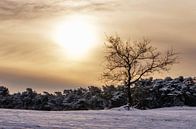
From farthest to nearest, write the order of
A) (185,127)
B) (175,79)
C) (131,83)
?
(175,79) < (131,83) < (185,127)

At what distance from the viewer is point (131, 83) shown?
53.3 metres

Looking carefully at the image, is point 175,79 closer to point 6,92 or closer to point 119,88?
point 119,88

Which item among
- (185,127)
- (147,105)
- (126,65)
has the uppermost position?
(126,65)

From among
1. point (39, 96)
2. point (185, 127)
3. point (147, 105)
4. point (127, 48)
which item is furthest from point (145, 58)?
point (185, 127)

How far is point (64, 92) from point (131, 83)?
12723 mm

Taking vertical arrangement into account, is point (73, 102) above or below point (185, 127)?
above

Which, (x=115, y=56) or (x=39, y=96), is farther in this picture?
(x=39, y=96)

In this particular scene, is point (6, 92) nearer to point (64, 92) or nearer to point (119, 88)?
point (64, 92)

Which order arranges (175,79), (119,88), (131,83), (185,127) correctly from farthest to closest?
(175,79) → (119,88) → (131,83) → (185,127)

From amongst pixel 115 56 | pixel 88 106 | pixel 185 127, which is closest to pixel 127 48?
pixel 115 56

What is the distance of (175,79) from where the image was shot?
6306 cm

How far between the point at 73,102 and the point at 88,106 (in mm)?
1998

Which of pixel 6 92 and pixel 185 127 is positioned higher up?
pixel 6 92

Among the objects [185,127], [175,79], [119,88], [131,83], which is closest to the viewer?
[185,127]
